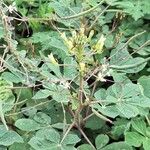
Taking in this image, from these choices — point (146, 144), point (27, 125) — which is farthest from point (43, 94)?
point (146, 144)

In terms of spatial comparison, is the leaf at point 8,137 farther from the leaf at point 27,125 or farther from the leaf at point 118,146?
the leaf at point 118,146

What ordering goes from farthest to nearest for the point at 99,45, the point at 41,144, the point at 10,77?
the point at 10,77 < the point at 41,144 < the point at 99,45

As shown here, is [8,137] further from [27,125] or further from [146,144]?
[146,144]

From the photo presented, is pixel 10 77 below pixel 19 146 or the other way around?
the other way around

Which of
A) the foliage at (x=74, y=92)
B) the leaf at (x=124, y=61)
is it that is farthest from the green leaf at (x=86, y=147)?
the leaf at (x=124, y=61)

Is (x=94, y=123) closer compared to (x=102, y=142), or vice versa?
(x=102, y=142)

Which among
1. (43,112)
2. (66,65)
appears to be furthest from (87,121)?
(66,65)

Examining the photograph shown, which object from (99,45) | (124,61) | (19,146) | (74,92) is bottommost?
(19,146)
